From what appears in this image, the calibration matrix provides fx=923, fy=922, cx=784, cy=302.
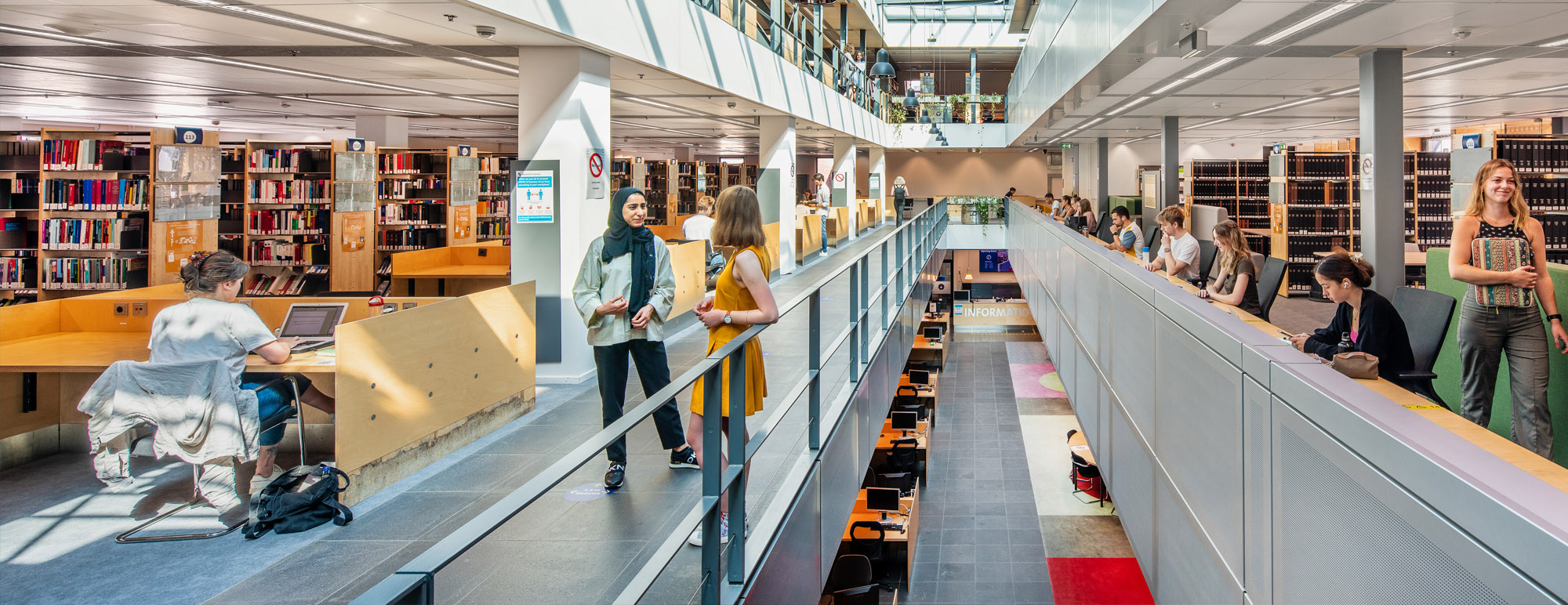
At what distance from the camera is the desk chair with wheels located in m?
3.74

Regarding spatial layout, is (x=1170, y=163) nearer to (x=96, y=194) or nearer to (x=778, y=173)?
(x=778, y=173)

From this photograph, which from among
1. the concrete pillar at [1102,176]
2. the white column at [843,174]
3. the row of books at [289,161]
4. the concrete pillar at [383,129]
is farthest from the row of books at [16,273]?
the concrete pillar at [1102,176]

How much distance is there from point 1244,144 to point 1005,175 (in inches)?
389

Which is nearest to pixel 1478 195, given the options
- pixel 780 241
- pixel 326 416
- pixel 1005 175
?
pixel 326 416

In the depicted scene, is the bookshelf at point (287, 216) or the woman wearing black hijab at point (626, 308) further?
the bookshelf at point (287, 216)

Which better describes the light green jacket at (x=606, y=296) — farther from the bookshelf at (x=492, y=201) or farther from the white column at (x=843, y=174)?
the white column at (x=843, y=174)

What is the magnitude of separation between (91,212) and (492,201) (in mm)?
6013

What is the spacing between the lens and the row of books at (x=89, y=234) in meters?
8.56

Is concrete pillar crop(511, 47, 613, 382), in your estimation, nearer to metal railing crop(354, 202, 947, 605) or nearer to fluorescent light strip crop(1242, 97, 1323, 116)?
metal railing crop(354, 202, 947, 605)

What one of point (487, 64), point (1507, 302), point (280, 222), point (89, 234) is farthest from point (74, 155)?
point (1507, 302)

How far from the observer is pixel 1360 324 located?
376 cm

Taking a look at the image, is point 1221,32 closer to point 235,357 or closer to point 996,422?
point 235,357

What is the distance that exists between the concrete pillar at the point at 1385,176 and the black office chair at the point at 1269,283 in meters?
0.81

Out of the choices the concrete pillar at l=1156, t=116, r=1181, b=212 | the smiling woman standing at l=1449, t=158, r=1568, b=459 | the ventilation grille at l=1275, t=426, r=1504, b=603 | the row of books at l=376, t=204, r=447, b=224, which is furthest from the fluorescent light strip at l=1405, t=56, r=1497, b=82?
the row of books at l=376, t=204, r=447, b=224
